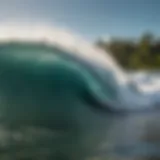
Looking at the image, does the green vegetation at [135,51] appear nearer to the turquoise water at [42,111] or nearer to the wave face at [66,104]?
the wave face at [66,104]

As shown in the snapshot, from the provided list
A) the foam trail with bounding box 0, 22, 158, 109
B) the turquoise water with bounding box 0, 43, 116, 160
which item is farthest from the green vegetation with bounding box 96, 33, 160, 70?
the turquoise water with bounding box 0, 43, 116, 160

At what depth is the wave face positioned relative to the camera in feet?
4.81

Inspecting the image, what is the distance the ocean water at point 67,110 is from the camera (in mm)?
1465

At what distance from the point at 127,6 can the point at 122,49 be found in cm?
21

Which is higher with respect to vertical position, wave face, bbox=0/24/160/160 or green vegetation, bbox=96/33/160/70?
green vegetation, bbox=96/33/160/70

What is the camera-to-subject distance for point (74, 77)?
60.0 inches

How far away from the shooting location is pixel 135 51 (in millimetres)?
1505

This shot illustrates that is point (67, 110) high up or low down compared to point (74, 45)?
down

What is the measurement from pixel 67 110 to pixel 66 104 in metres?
0.03

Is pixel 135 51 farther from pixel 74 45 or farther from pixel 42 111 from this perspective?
pixel 42 111

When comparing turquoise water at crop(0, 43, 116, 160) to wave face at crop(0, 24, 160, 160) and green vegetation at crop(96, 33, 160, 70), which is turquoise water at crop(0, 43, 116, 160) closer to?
wave face at crop(0, 24, 160, 160)

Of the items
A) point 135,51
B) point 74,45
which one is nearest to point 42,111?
point 74,45

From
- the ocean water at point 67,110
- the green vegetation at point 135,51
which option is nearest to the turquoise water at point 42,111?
the ocean water at point 67,110

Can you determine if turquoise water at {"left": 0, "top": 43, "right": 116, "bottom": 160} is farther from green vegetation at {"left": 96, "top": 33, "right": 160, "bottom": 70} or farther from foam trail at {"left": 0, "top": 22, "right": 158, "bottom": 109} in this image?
green vegetation at {"left": 96, "top": 33, "right": 160, "bottom": 70}
